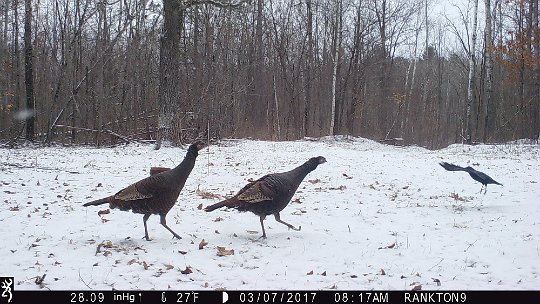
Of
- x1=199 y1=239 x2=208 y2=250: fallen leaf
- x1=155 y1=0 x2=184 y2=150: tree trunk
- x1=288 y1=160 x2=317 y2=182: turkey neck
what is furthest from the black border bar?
x1=155 y1=0 x2=184 y2=150: tree trunk

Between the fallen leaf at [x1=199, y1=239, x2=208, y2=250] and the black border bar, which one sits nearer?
the black border bar

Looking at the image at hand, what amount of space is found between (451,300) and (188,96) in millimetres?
16616

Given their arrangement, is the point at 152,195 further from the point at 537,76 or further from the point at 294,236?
the point at 537,76

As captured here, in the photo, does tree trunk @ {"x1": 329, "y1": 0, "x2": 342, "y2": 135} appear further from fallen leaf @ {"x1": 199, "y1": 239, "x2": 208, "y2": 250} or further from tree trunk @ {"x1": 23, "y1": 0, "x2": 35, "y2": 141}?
fallen leaf @ {"x1": 199, "y1": 239, "x2": 208, "y2": 250}

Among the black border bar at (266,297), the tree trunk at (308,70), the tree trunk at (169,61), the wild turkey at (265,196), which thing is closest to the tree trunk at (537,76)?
the tree trunk at (308,70)

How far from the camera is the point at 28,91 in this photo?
1839 centimetres

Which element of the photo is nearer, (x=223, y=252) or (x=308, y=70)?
(x=223, y=252)

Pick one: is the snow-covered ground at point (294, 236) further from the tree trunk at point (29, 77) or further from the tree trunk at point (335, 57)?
the tree trunk at point (335, 57)

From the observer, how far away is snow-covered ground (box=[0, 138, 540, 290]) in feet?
13.8

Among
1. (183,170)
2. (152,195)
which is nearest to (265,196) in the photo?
(183,170)

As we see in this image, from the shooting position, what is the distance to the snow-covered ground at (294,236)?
13.8ft

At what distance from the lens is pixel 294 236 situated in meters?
5.74

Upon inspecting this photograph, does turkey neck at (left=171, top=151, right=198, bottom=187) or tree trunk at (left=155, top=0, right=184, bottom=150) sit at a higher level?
tree trunk at (left=155, top=0, right=184, bottom=150)

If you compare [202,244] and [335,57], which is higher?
[335,57]
